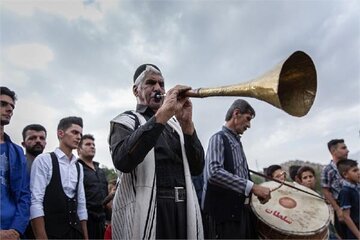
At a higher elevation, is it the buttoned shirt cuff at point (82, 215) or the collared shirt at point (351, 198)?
the collared shirt at point (351, 198)

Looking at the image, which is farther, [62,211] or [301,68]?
[62,211]

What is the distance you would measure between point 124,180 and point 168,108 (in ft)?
1.74

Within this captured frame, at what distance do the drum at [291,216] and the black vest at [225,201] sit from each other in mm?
213

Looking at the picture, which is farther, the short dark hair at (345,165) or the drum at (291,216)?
the short dark hair at (345,165)

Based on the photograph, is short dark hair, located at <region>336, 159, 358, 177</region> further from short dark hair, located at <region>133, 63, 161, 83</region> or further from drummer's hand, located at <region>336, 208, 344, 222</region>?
short dark hair, located at <region>133, 63, 161, 83</region>

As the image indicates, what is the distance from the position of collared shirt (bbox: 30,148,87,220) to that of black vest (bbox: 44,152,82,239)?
47mm

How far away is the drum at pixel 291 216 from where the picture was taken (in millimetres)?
3467

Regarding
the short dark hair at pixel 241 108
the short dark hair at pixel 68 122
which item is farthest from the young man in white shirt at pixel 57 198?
the short dark hair at pixel 241 108

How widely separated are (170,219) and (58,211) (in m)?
1.55

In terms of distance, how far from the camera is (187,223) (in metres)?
2.30

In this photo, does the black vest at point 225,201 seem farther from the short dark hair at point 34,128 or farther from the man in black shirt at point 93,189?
the short dark hair at point 34,128

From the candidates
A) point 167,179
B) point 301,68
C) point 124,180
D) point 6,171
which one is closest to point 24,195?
point 6,171

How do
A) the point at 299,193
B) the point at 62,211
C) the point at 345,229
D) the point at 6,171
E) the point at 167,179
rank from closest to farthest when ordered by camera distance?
the point at 167,179 → the point at 6,171 → the point at 62,211 → the point at 299,193 → the point at 345,229

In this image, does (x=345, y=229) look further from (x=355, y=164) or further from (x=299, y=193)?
(x=299, y=193)
